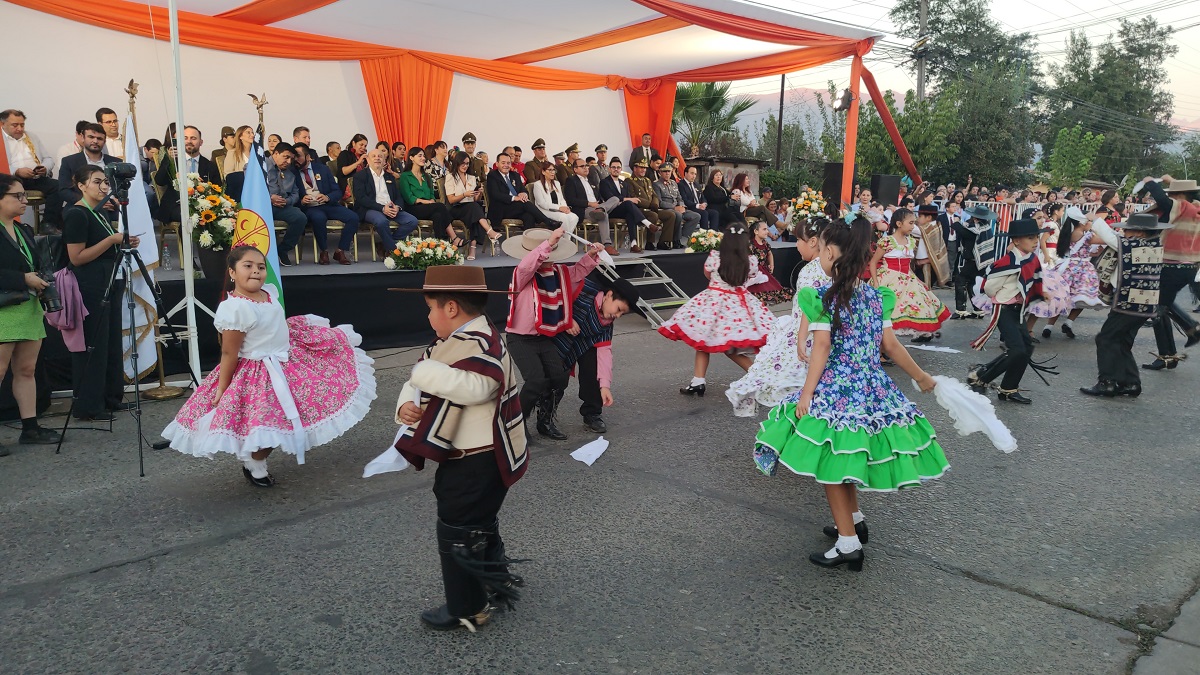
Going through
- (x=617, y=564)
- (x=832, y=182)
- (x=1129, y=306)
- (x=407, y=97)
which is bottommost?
(x=617, y=564)

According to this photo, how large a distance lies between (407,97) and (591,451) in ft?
31.0

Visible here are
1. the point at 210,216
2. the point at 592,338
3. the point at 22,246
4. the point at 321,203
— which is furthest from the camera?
the point at 321,203

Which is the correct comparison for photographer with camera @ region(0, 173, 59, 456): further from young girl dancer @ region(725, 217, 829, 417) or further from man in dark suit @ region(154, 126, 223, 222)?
young girl dancer @ region(725, 217, 829, 417)

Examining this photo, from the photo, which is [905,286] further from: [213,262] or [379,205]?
[213,262]

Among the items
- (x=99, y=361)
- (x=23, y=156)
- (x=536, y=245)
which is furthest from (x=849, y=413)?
(x=23, y=156)

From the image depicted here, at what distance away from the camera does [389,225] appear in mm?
10812

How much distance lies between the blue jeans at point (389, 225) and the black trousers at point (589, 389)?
16.8 feet

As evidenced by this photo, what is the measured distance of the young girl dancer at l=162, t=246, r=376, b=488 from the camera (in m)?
4.54

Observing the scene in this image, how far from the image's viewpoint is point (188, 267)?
21.4 ft

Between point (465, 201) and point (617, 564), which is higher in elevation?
point (465, 201)

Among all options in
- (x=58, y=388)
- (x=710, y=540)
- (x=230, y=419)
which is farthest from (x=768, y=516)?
(x=58, y=388)

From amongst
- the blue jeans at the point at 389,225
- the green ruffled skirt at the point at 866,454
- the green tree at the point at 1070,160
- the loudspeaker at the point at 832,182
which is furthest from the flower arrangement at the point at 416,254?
the green tree at the point at 1070,160

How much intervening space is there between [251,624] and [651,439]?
3320 millimetres

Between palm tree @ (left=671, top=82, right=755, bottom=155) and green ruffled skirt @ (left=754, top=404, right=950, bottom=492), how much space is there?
2071cm
